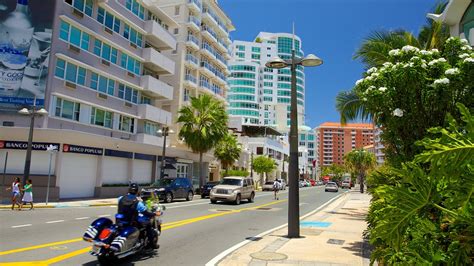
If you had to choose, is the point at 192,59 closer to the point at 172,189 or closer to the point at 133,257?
the point at 172,189

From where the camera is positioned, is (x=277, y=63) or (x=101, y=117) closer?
(x=277, y=63)

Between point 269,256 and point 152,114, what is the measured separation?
3023 cm

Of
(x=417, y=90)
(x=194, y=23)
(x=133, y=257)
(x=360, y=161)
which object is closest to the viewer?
(x=417, y=90)

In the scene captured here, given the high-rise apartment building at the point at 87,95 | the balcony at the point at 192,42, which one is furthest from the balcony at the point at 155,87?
the balcony at the point at 192,42

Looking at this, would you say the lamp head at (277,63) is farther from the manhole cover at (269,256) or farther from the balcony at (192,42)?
the balcony at (192,42)

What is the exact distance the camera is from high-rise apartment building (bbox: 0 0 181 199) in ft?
84.0

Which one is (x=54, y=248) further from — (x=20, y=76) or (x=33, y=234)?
(x=20, y=76)

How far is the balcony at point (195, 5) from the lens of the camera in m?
51.5

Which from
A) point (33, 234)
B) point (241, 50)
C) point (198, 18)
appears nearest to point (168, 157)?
point (198, 18)

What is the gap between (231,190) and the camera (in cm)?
2625

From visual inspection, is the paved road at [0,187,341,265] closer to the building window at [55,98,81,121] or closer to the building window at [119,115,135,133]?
the building window at [55,98,81,121]

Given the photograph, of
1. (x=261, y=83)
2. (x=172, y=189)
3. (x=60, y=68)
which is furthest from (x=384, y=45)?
(x=261, y=83)

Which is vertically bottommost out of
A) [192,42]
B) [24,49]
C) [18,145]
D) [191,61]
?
[18,145]

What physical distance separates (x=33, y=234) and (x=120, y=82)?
78.6 ft
